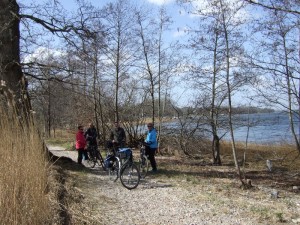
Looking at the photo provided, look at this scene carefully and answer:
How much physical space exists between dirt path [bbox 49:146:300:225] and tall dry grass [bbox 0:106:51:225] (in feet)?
6.84

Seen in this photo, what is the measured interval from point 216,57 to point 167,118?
10063 mm

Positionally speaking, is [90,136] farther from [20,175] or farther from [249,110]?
[20,175]

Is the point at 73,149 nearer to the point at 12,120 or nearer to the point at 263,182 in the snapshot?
the point at 263,182

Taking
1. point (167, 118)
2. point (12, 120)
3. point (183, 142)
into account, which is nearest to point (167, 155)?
point (183, 142)

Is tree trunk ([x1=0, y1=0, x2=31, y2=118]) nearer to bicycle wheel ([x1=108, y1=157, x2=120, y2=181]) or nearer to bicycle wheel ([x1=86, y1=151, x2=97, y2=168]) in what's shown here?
bicycle wheel ([x1=86, y1=151, x2=97, y2=168])

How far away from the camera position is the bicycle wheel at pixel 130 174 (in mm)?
10966

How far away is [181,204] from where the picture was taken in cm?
894

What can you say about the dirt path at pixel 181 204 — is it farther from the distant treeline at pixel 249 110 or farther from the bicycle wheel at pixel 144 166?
the distant treeline at pixel 249 110

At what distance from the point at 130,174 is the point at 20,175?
22.4 feet

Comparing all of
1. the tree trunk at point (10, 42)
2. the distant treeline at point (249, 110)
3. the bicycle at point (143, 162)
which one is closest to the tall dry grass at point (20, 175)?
the bicycle at point (143, 162)

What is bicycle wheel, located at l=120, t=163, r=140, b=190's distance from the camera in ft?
Answer: 36.0

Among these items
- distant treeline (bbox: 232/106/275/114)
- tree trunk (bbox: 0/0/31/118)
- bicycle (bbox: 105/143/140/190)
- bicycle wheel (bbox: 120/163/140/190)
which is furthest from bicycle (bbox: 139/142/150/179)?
tree trunk (bbox: 0/0/31/118)

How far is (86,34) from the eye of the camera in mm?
14273

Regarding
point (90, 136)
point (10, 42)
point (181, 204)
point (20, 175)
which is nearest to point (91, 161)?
point (90, 136)
